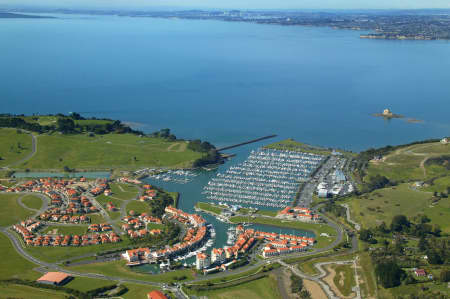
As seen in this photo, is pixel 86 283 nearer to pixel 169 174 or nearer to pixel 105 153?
pixel 169 174

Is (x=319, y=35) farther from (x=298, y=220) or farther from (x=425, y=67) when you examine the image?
(x=298, y=220)

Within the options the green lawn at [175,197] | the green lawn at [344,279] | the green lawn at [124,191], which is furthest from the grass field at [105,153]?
the green lawn at [344,279]

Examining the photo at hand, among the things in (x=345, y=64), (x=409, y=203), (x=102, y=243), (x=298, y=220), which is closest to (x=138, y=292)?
(x=102, y=243)

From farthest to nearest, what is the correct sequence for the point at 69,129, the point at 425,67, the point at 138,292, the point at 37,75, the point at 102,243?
1. the point at 425,67
2. the point at 37,75
3. the point at 69,129
4. the point at 102,243
5. the point at 138,292

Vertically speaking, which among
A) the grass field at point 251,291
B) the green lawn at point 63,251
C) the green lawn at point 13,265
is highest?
the green lawn at point 63,251

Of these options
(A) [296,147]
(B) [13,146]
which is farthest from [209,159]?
(B) [13,146]

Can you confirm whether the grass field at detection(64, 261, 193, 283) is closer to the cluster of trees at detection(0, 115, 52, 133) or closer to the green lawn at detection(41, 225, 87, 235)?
the green lawn at detection(41, 225, 87, 235)

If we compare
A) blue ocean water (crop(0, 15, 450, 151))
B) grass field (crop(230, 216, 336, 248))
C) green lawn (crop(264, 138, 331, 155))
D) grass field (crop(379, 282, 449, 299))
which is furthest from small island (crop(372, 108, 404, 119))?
grass field (crop(379, 282, 449, 299))

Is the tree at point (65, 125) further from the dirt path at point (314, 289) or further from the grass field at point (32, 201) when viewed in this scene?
the dirt path at point (314, 289)
